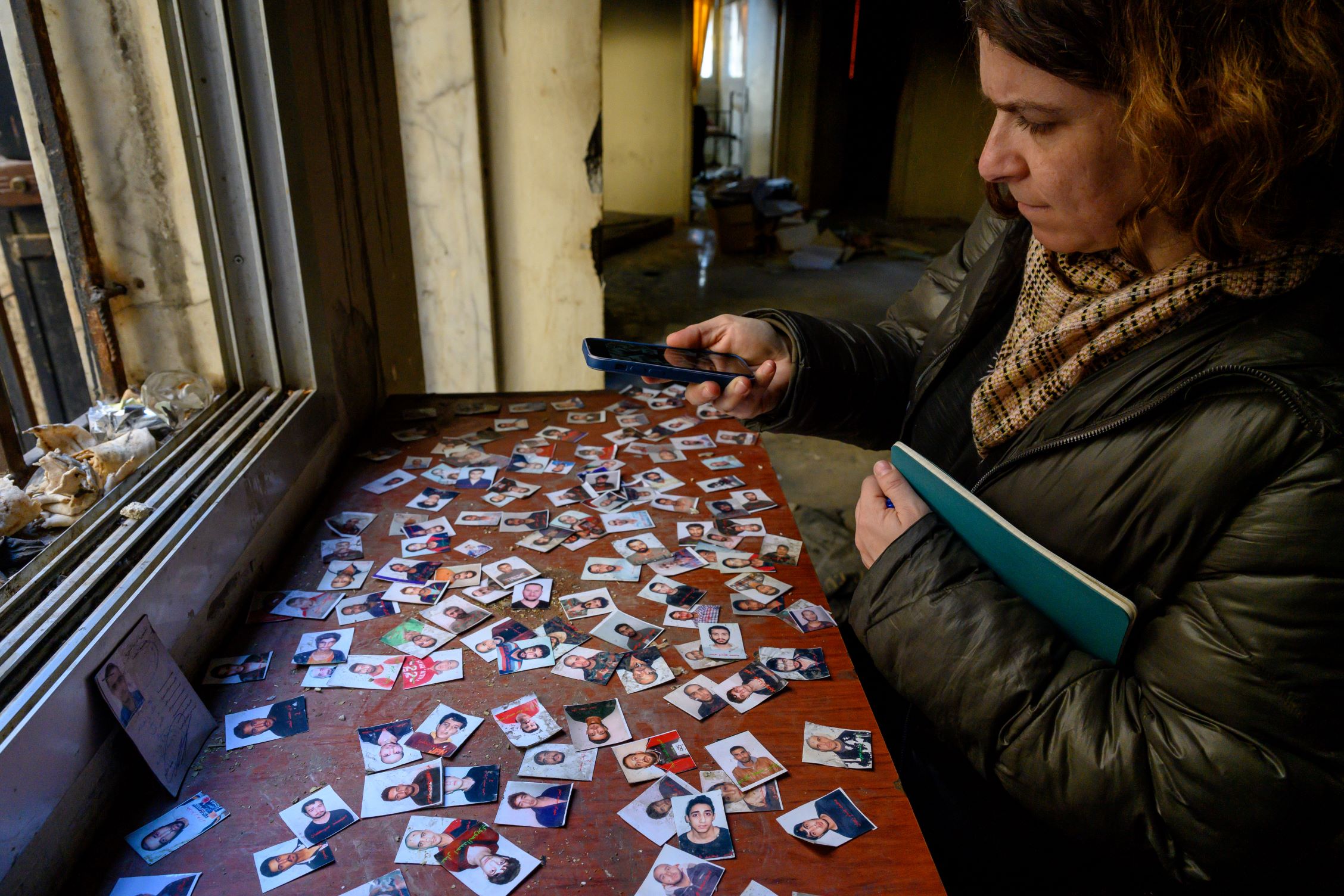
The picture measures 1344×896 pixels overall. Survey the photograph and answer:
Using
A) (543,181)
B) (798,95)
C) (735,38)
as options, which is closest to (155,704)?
(543,181)

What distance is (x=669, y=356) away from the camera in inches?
57.0

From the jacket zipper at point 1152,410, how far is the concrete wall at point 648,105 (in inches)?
308

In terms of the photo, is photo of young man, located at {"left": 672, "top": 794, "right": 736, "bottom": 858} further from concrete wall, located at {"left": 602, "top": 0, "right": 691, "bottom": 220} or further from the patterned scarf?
concrete wall, located at {"left": 602, "top": 0, "right": 691, "bottom": 220}

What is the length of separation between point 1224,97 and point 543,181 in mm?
2988

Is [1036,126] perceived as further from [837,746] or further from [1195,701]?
[837,746]

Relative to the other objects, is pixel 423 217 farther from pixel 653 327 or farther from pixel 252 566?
pixel 653 327

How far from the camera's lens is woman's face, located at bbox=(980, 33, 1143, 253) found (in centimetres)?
97

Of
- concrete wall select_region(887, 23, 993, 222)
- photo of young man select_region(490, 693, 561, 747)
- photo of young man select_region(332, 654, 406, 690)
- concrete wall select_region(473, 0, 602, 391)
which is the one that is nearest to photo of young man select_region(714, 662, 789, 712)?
photo of young man select_region(490, 693, 561, 747)

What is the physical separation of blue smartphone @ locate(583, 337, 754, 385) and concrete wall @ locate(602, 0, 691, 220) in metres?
7.31

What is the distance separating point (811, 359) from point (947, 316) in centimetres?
26

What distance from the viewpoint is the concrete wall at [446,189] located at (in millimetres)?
3148

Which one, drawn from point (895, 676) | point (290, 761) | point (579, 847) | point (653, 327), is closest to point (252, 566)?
point (290, 761)

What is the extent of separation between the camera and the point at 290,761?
98 centimetres

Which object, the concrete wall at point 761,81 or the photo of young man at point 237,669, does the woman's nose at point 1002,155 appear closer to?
the photo of young man at point 237,669
